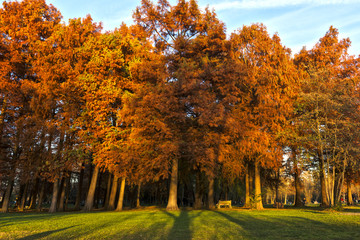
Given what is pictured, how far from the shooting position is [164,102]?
19.7m

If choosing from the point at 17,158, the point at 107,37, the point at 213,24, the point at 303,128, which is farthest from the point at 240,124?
the point at 17,158

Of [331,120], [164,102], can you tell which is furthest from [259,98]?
[164,102]

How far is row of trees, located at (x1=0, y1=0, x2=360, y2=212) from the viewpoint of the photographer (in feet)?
65.8

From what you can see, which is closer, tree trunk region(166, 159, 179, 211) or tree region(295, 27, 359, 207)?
tree region(295, 27, 359, 207)

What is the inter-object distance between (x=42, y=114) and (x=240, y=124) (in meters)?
18.0

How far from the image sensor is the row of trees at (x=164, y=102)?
20.1 meters

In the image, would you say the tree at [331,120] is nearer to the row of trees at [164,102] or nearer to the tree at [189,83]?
the row of trees at [164,102]

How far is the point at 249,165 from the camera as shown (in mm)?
27578

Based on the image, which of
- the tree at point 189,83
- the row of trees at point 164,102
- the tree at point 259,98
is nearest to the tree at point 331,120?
the row of trees at point 164,102

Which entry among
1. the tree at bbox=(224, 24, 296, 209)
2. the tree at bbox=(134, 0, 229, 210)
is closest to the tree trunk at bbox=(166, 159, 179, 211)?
the tree at bbox=(134, 0, 229, 210)

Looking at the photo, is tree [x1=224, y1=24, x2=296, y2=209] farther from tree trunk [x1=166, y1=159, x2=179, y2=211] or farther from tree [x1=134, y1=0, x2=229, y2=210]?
tree trunk [x1=166, y1=159, x2=179, y2=211]

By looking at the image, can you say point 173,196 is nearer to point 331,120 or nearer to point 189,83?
point 189,83

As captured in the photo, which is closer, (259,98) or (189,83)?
(189,83)

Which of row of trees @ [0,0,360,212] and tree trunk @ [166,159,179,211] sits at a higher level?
row of trees @ [0,0,360,212]
